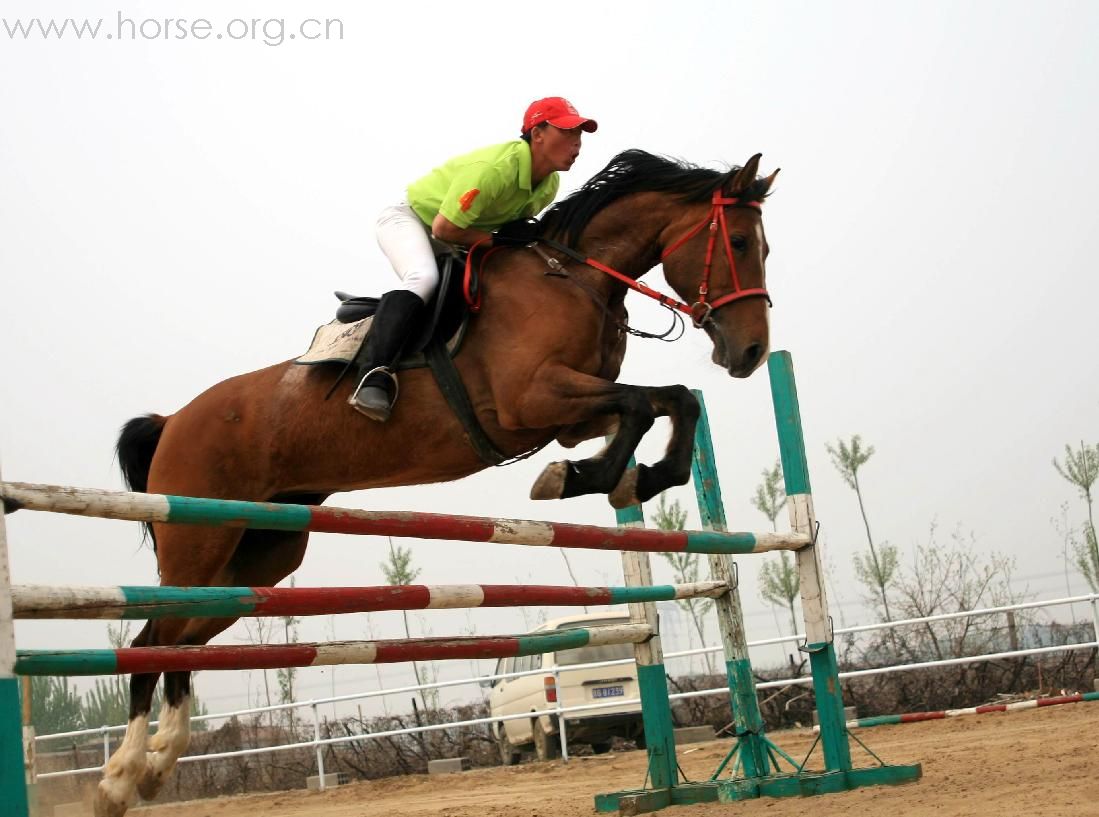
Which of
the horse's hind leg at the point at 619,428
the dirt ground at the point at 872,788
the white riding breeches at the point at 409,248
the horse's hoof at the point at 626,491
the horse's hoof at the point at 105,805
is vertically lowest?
the dirt ground at the point at 872,788

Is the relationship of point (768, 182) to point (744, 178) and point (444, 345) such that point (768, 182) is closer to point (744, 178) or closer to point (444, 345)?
point (744, 178)

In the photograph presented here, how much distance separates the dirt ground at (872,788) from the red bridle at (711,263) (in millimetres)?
1718

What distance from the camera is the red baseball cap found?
13.6 ft

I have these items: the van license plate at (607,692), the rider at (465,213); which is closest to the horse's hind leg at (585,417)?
the rider at (465,213)

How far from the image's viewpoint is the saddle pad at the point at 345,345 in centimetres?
418

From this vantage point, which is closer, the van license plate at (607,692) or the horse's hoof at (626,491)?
the horse's hoof at (626,491)

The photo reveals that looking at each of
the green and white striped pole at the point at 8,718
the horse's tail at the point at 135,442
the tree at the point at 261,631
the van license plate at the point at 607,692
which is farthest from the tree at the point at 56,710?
the green and white striped pole at the point at 8,718

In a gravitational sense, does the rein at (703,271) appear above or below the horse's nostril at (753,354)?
above

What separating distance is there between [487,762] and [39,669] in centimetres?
874

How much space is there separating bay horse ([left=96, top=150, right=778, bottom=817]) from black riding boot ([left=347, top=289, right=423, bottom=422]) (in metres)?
0.11

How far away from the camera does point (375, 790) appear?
9.15m

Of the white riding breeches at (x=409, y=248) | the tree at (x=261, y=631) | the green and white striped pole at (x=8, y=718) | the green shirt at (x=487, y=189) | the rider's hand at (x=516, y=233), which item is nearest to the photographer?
the green and white striped pole at (x=8, y=718)

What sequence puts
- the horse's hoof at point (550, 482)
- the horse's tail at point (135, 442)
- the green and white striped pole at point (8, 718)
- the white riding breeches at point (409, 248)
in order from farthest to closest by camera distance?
the horse's tail at point (135, 442) < the white riding breeches at point (409, 248) < the horse's hoof at point (550, 482) < the green and white striped pole at point (8, 718)

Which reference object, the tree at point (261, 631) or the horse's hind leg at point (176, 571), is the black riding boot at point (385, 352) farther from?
the tree at point (261, 631)
